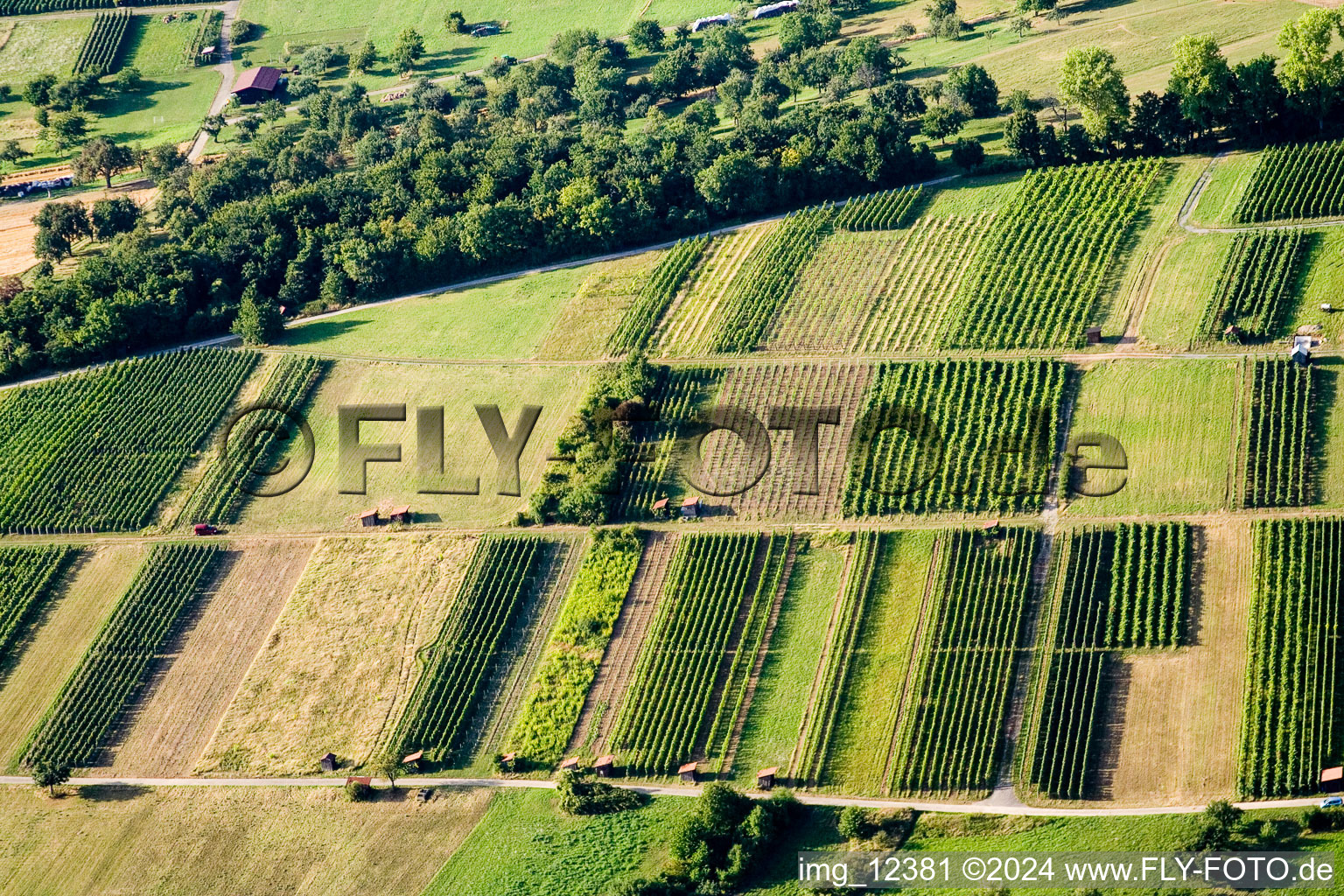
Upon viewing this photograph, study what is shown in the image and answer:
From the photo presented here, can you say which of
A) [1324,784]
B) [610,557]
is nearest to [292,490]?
[610,557]

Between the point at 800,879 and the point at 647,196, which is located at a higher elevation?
the point at 647,196

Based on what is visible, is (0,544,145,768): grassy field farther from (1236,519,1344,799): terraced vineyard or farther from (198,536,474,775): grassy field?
(1236,519,1344,799): terraced vineyard

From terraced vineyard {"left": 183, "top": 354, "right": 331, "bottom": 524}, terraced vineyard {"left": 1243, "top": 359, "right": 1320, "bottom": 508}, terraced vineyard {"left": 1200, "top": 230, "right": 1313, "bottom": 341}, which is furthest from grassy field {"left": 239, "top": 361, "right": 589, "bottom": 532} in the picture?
terraced vineyard {"left": 1243, "top": 359, "right": 1320, "bottom": 508}

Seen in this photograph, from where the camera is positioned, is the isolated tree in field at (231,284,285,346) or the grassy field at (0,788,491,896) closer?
the grassy field at (0,788,491,896)

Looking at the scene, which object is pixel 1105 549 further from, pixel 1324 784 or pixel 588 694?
pixel 588 694

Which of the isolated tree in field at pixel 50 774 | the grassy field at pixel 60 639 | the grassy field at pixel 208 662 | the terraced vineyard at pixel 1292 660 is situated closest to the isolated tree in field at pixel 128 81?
the grassy field at pixel 60 639

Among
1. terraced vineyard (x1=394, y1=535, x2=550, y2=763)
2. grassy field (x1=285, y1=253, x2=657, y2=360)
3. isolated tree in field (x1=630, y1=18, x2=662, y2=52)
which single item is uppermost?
isolated tree in field (x1=630, y1=18, x2=662, y2=52)

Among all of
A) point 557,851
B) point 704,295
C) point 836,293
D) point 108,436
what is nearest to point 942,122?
point 836,293

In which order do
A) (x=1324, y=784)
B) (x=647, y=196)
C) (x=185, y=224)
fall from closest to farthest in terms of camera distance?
(x=1324, y=784)
(x=647, y=196)
(x=185, y=224)
